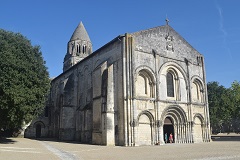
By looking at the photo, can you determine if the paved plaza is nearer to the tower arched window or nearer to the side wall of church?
the side wall of church

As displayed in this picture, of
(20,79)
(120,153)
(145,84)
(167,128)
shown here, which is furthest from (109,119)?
(20,79)

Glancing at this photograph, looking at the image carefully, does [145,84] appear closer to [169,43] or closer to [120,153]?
[169,43]

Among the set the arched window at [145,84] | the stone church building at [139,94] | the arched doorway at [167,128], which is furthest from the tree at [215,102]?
the arched window at [145,84]

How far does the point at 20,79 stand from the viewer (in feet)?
65.4

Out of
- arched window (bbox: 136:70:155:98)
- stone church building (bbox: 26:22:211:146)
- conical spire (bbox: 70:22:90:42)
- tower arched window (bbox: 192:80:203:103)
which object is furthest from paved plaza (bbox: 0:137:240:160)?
conical spire (bbox: 70:22:90:42)

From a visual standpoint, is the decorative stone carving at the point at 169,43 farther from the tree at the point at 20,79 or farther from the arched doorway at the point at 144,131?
the tree at the point at 20,79

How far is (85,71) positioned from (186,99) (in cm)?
1340

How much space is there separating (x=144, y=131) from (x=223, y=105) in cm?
3050

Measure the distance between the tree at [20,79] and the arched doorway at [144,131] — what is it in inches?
377

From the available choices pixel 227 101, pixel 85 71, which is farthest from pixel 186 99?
pixel 227 101

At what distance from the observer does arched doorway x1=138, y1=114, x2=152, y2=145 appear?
2313 centimetres

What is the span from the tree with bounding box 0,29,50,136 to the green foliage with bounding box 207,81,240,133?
2944 centimetres

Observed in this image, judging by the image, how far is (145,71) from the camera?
25.0 meters

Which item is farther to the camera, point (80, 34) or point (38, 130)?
point (80, 34)
